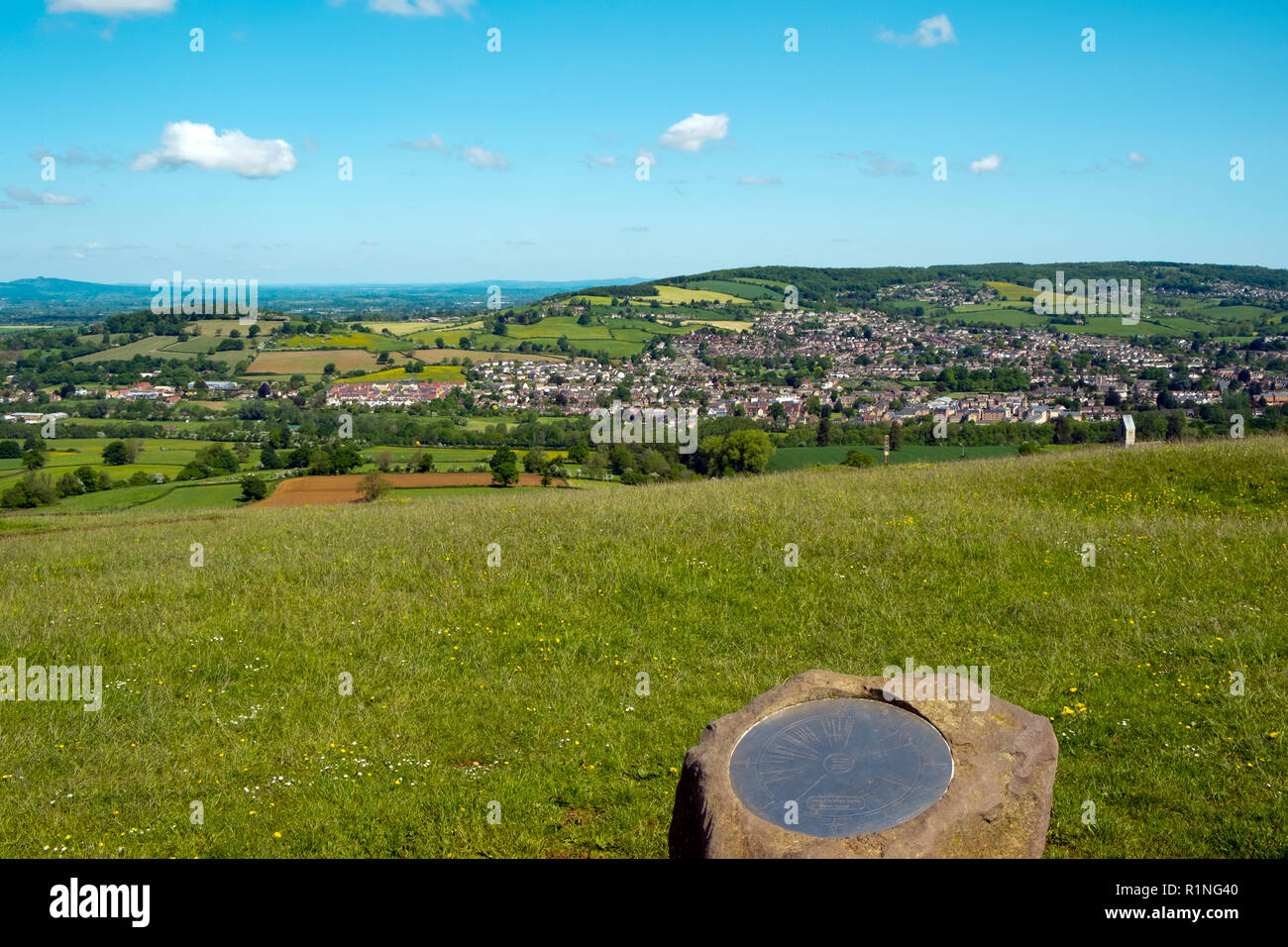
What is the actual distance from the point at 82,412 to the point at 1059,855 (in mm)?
68126

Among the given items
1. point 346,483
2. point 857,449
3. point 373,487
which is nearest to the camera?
point 373,487

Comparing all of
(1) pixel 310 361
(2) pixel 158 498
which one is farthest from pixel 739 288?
(2) pixel 158 498

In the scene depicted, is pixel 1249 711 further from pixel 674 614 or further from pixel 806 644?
pixel 674 614

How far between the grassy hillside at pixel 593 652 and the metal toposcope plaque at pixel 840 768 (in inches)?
52.1

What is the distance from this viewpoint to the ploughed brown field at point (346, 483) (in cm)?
2806

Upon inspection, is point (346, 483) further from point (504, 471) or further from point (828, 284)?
point (828, 284)

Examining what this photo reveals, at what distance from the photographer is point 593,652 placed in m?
9.63

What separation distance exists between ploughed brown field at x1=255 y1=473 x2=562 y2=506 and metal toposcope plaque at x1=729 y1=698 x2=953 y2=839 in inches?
942

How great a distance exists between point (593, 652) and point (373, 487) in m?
20.5

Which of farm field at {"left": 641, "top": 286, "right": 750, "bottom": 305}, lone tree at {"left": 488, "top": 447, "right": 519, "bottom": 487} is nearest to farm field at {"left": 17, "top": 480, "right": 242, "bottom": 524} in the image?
lone tree at {"left": 488, "top": 447, "right": 519, "bottom": 487}

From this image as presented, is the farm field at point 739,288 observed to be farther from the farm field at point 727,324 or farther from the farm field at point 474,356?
the farm field at point 474,356

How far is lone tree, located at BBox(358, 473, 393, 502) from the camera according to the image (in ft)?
90.6

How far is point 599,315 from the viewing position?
108750mm

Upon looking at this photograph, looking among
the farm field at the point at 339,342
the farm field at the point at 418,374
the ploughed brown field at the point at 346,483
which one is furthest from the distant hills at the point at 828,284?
the ploughed brown field at the point at 346,483
